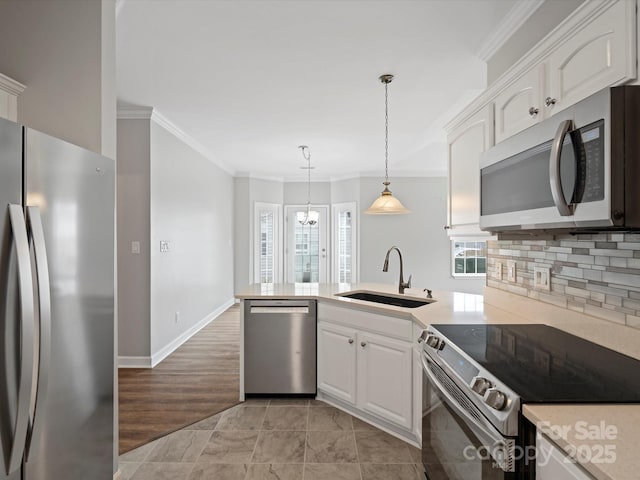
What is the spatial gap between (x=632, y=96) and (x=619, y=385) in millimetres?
848

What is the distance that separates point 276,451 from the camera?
227cm

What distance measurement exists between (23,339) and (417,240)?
20.7 ft

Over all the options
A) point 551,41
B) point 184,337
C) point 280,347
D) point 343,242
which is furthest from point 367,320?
point 343,242

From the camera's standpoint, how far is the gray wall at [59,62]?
5.85ft

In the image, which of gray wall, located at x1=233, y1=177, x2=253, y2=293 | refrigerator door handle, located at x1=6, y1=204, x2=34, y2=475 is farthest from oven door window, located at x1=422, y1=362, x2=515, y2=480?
gray wall, located at x1=233, y1=177, x2=253, y2=293

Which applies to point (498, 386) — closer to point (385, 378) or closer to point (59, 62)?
point (385, 378)

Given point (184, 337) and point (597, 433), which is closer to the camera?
point (597, 433)

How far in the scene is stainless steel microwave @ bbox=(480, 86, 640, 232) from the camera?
3.39 ft

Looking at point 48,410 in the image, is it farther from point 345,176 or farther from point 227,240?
point 345,176

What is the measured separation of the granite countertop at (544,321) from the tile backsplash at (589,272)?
0.05m

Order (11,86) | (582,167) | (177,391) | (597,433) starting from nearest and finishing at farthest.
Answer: (597,433) < (582,167) < (11,86) < (177,391)

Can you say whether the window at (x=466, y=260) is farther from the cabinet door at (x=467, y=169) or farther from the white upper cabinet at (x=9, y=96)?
the white upper cabinet at (x=9, y=96)

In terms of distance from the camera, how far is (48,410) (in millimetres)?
1199

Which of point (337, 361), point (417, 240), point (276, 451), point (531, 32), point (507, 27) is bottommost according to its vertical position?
point (276, 451)
